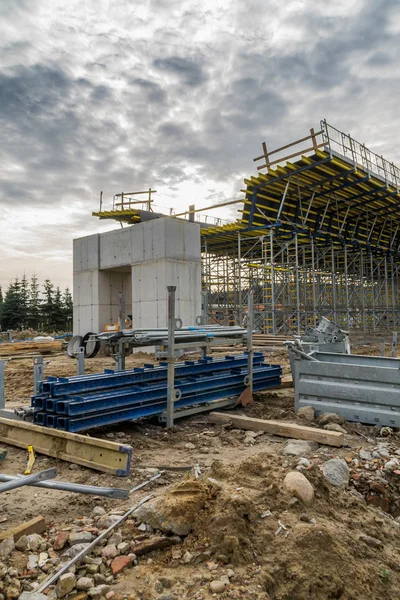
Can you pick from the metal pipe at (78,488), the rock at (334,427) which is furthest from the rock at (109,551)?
the rock at (334,427)

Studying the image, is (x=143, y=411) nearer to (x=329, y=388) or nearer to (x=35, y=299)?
(x=329, y=388)

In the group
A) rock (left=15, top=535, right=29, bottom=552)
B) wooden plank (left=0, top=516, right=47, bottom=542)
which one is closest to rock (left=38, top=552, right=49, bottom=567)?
rock (left=15, top=535, right=29, bottom=552)

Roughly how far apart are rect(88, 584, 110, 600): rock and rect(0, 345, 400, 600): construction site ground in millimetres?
41

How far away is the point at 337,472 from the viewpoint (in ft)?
14.6

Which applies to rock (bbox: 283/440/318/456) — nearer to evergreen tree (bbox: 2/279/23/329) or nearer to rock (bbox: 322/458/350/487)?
rock (bbox: 322/458/350/487)

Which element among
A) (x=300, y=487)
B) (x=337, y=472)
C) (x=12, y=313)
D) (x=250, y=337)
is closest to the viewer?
(x=300, y=487)

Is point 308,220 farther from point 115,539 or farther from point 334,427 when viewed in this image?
point 115,539

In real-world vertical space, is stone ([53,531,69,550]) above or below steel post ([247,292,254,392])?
below

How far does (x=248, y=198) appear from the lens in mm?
20469

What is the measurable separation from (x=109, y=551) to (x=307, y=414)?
14.0ft

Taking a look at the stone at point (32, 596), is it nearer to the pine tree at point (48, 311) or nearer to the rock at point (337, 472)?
the rock at point (337, 472)

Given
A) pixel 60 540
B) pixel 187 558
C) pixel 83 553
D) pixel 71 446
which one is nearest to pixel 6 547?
pixel 60 540

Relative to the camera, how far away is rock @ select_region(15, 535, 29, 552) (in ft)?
10.5

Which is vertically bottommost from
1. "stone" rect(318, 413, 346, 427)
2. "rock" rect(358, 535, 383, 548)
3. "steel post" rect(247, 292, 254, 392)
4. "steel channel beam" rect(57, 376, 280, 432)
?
"rock" rect(358, 535, 383, 548)
